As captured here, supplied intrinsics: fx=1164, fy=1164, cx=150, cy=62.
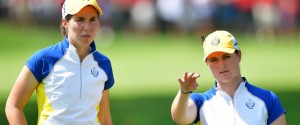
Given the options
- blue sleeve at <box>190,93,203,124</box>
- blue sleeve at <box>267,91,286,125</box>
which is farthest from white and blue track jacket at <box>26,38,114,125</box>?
blue sleeve at <box>267,91,286,125</box>

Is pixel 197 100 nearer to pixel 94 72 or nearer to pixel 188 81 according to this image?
pixel 188 81

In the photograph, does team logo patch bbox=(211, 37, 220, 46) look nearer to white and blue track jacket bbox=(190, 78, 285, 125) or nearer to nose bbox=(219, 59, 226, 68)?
nose bbox=(219, 59, 226, 68)

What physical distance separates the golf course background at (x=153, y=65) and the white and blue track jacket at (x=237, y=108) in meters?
7.04

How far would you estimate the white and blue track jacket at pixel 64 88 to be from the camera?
30.1ft

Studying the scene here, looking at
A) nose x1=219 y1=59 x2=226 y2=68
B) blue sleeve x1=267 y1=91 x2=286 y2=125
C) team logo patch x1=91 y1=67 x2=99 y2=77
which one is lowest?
blue sleeve x1=267 y1=91 x2=286 y2=125

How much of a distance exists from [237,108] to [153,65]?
2046 cm

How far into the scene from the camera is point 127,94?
22656 mm

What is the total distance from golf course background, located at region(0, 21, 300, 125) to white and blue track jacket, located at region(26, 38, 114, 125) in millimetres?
6695

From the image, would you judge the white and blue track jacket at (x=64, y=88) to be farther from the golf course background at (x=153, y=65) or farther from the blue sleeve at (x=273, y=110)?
the golf course background at (x=153, y=65)

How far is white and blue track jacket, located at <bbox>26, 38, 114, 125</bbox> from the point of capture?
9.19 metres

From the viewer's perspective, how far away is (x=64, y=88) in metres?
9.23

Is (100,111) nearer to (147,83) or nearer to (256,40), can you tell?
(147,83)

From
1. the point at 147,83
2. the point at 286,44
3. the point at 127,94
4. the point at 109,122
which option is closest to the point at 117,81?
the point at 147,83

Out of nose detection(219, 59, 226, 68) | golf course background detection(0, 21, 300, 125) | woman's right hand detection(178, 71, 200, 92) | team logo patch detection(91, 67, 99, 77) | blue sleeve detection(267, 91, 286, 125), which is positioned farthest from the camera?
golf course background detection(0, 21, 300, 125)
